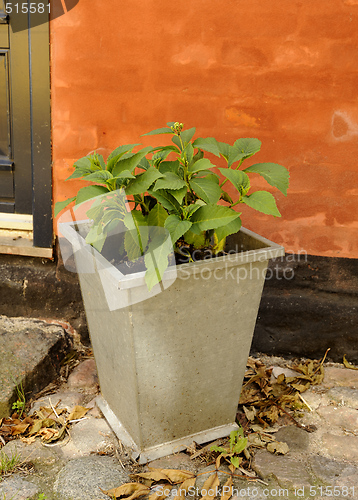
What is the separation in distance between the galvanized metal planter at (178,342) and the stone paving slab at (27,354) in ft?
1.55

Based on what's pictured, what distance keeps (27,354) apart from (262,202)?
142 centimetres

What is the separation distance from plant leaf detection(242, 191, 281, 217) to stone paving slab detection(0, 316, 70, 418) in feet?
4.38

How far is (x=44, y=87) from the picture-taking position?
2291 mm

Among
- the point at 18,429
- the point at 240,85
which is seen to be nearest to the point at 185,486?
the point at 18,429

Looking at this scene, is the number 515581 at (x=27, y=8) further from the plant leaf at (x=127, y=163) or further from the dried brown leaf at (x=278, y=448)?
the dried brown leaf at (x=278, y=448)

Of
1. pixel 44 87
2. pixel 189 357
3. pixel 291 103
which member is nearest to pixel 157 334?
pixel 189 357

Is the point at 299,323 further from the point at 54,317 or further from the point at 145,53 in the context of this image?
the point at 145,53

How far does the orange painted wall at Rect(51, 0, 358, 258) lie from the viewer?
2.08 metres

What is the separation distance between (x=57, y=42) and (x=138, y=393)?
65.9 inches

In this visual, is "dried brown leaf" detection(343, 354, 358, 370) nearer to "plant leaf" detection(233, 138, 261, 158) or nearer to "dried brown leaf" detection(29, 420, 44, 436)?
"plant leaf" detection(233, 138, 261, 158)

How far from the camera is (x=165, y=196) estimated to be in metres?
1.59

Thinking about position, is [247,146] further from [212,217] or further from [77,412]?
[77,412]

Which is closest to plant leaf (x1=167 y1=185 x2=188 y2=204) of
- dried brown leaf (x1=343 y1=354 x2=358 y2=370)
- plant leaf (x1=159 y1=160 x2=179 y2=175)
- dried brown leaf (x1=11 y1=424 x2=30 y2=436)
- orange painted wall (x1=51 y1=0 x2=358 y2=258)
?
plant leaf (x1=159 y1=160 x2=179 y2=175)

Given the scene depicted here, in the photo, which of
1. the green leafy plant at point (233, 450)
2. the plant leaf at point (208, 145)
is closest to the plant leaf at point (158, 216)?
the plant leaf at point (208, 145)
